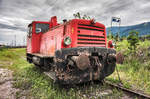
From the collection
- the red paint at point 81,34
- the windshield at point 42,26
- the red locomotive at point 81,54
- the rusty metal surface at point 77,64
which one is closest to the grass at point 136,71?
the red locomotive at point 81,54

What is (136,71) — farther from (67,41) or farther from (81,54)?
(67,41)

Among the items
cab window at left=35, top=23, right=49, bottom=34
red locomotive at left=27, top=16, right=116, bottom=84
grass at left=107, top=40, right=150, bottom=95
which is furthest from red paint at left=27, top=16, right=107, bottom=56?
cab window at left=35, top=23, right=49, bottom=34

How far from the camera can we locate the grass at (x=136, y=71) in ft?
13.3

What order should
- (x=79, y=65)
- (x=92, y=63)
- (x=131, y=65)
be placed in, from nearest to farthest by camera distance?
(x=79, y=65) → (x=92, y=63) → (x=131, y=65)

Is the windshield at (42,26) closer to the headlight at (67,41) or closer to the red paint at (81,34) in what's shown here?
the red paint at (81,34)

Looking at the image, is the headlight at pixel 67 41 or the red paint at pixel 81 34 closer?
the headlight at pixel 67 41

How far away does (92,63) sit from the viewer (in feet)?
11.5

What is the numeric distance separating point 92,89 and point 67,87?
80cm

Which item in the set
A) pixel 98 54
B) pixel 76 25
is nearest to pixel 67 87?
pixel 98 54

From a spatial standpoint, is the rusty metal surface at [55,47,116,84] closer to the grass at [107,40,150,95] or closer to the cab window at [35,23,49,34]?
the grass at [107,40,150,95]

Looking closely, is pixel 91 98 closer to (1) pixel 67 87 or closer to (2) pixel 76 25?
(1) pixel 67 87

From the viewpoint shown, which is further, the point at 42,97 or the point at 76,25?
the point at 76,25

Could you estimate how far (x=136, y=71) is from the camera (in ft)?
17.7

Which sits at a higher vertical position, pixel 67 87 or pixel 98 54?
pixel 98 54
